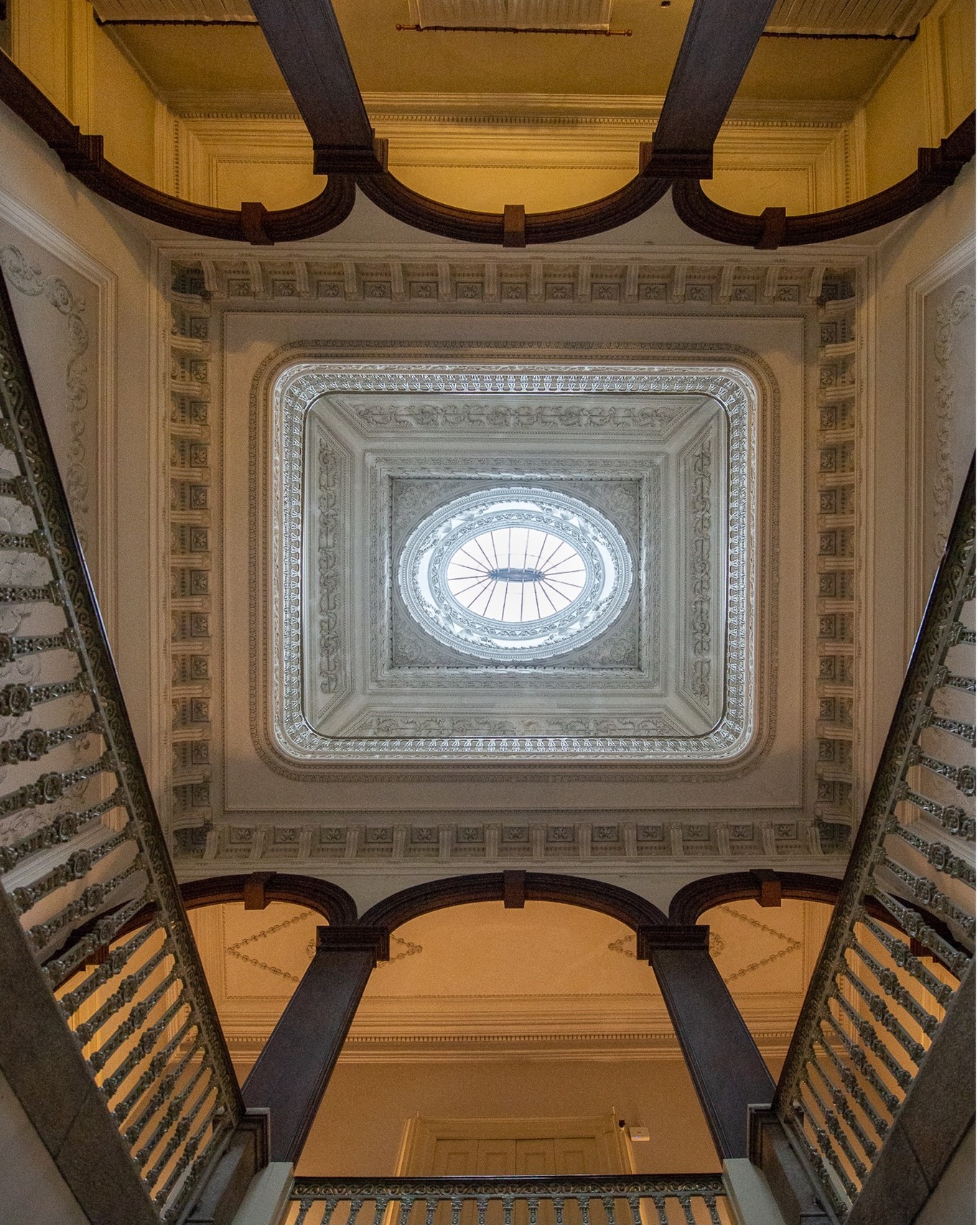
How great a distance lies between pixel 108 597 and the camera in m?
7.46

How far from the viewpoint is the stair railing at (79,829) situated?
12.2ft

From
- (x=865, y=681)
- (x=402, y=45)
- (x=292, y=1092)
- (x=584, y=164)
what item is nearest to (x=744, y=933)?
(x=865, y=681)

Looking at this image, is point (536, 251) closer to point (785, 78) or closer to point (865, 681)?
point (785, 78)

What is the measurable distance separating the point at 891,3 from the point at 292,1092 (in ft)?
35.8

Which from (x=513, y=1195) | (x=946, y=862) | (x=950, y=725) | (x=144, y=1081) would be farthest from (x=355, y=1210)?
(x=950, y=725)

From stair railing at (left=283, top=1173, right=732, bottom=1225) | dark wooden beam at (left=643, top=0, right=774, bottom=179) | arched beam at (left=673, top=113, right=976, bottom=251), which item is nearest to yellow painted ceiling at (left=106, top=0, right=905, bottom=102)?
arched beam at (left=673, top=113, right=976, bottom=251)

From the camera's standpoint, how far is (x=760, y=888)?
8.28 m

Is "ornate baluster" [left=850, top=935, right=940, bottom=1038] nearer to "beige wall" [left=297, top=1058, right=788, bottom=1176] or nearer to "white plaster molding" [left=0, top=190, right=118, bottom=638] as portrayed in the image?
"beige wall" [left=297, top=1058, right=788, bottom=1176]

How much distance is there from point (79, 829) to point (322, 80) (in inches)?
233

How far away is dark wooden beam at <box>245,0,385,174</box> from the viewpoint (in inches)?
213

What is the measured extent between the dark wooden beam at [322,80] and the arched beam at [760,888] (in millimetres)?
7937

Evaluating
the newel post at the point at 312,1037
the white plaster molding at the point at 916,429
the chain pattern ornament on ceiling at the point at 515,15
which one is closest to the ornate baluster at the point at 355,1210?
the newel post at the point at 312,1037

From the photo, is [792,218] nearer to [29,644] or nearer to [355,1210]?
[29,644]

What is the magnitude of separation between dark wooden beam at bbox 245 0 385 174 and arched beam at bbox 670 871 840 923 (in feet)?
26.0
